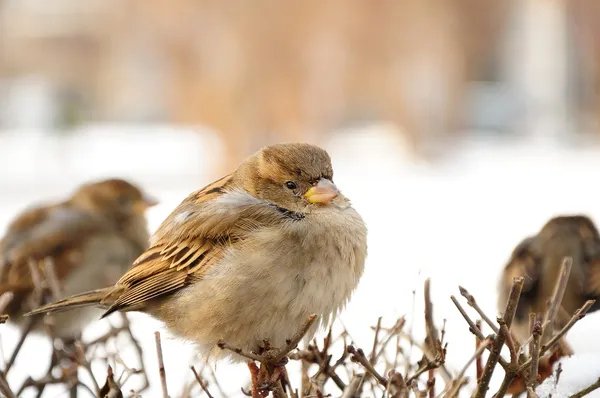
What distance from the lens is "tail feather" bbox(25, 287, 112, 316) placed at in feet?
5.37

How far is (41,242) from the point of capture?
2.58m

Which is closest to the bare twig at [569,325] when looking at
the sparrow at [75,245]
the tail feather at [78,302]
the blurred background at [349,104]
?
the tail feather at [78,302]

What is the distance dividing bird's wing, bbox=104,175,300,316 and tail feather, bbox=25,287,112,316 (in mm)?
50

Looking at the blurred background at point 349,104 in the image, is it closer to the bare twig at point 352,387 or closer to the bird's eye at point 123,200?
the bird's eye at point 123,200

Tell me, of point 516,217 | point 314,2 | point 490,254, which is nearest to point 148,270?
point 490,254

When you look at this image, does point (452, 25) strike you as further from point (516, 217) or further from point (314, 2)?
point (516, 217)

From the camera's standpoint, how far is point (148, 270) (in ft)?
5.75

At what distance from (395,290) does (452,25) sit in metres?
8.70

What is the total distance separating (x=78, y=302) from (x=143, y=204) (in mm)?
1228

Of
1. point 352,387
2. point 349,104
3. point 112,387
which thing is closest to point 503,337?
point 352,387

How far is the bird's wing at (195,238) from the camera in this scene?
5.46ft

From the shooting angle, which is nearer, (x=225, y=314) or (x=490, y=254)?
(x=225, y=314)

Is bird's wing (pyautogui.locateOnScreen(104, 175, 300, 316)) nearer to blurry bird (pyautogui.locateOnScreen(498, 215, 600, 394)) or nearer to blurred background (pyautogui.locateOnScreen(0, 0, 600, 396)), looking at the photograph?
blurry bird (pyautogui.locateOnScreen(498, 215, 600, 394))

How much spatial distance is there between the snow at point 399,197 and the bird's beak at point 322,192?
0.29 meters
